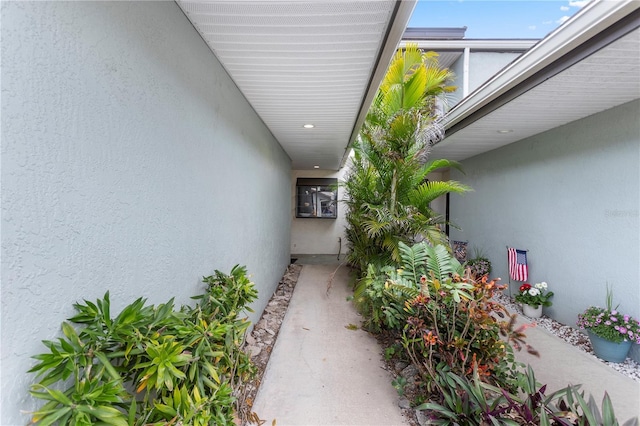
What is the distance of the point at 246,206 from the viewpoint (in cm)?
344

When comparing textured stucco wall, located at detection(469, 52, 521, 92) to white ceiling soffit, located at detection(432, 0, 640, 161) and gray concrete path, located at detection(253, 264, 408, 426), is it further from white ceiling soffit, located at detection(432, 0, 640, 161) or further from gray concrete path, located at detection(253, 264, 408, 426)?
gray concrete path, located at detection(253, 264, 408, 426)

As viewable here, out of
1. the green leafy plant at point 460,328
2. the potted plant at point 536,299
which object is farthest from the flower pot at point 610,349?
the green leafy plant at point 460,328

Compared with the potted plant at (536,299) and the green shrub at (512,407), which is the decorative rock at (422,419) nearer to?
the green shrub at (512,407)

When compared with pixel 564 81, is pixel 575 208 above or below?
below

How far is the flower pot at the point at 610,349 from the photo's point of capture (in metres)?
3.23

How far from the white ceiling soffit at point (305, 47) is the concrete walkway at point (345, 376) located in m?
3.18

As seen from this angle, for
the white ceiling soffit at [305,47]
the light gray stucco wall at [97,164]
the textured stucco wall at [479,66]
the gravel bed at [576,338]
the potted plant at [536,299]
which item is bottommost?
the gravel bed at [576,338]

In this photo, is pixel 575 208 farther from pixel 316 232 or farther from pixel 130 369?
pixel 316 232

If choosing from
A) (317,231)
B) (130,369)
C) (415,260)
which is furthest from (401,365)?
(317,231)

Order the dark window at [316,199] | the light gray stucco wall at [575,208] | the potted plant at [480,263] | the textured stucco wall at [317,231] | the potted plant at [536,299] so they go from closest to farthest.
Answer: the light gray stucco wall at [575,208]
the potted plant at [536,299]
the potted plant at [480,263]
the dark window at [316,199]
the textured stucco wall at [317,231]

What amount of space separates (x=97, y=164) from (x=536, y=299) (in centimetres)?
610

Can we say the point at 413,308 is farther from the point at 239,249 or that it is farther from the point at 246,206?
the point at 246,206

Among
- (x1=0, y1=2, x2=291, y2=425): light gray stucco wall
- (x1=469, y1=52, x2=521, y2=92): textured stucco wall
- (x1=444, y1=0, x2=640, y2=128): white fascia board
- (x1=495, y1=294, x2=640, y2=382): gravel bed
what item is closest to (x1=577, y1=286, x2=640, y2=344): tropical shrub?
(x1=495, y1=294, x2=640, y2=382): gravel bed

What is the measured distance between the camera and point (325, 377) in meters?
2.88
